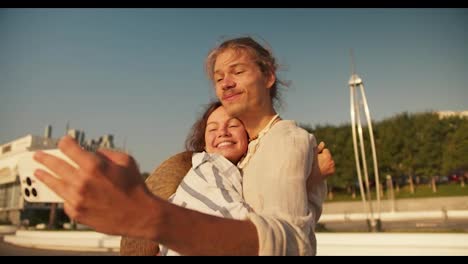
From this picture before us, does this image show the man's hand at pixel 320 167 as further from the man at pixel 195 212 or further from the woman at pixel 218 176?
the woman at pixel 218 176

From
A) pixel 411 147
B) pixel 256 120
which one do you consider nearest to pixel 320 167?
pixel 256 120

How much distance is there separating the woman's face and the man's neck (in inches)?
2.0

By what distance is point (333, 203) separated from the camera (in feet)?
99.9

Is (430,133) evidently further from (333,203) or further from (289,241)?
(289,241)

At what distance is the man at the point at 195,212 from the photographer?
2.24 ft

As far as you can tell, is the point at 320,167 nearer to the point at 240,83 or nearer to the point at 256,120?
the point at 256,120

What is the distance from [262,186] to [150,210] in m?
0.44

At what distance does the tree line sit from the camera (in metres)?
25.9

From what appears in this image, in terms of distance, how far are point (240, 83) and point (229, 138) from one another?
12.4 inches

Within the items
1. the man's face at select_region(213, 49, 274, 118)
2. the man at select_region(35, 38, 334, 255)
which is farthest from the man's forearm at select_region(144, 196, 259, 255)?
the man's face at select_region(213, 49, 274, 118)

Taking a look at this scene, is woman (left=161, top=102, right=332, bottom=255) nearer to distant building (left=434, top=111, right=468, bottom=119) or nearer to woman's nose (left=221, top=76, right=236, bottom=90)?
woman's nose (left=221, top=76, right=236, bottom=90)

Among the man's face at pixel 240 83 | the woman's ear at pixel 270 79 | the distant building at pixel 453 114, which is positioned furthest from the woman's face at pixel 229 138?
the distant building at pixel 453 114

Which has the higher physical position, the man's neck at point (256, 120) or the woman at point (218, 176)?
the man's neck at point (256, 120)
